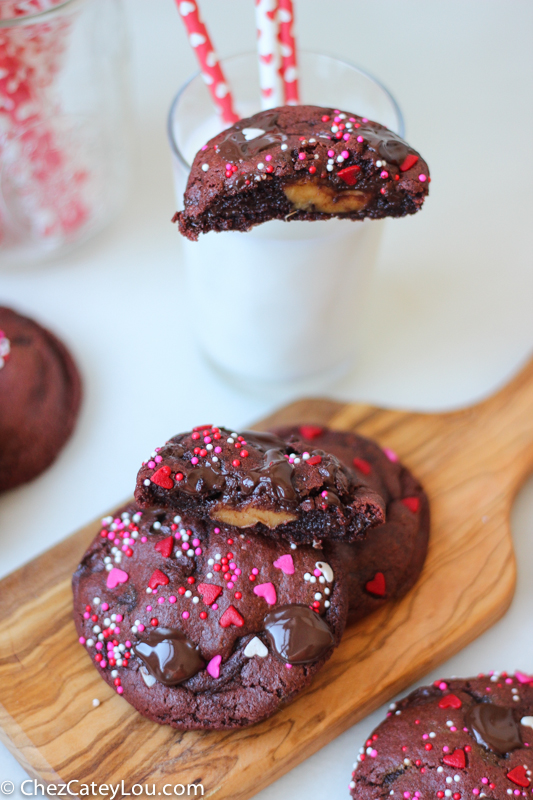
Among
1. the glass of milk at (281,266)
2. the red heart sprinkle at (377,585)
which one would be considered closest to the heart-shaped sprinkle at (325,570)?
the red heart sprinkle at (377,585)

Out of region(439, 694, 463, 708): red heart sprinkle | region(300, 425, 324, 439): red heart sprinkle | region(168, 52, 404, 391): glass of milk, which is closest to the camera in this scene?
region(439, 694, 463, 708): red heart sprinkle

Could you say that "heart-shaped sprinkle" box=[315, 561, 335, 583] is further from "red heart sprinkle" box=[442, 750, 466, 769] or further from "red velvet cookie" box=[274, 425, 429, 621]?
"red heart sprinkle" box=[442, 750, 466, 769]

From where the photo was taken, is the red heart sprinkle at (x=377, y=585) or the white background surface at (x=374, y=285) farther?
the white background surface at (x=374, y=285)

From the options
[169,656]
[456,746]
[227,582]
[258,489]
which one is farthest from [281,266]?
[456,746]

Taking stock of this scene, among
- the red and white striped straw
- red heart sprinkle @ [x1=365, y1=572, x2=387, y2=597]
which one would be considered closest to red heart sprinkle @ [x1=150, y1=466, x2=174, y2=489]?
red heart sprinkle @ [x1=365, y1=572, x2=387, y2=597]

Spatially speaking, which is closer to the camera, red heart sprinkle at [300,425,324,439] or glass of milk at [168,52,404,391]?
glass of milk at [168,52,404,391]

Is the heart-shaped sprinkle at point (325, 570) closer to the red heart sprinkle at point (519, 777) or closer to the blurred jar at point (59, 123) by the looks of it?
the red heart sprinkle at point (519, 777)
